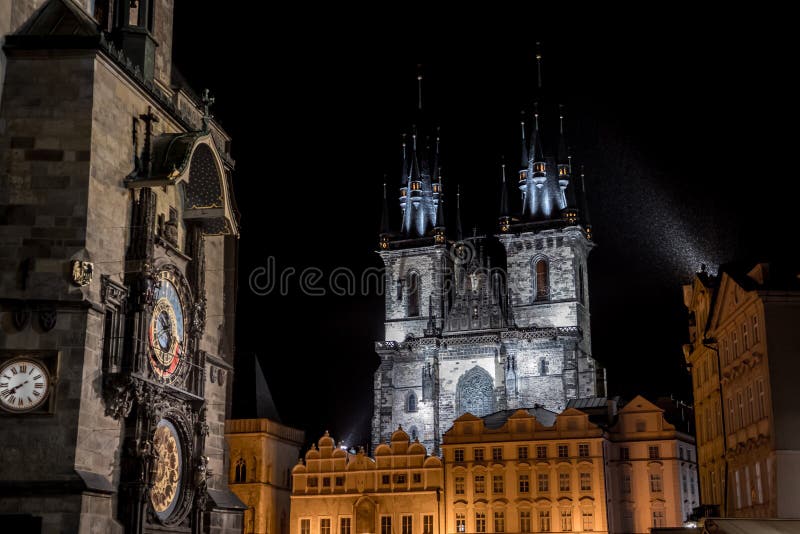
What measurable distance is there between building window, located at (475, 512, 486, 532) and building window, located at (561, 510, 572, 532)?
14.1 ft

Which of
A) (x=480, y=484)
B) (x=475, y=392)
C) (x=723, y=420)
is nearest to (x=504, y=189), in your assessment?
(x=475, y=392)

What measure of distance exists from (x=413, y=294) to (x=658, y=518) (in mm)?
31107

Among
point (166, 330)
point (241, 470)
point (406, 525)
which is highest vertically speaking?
point (166, 330)

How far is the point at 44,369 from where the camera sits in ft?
62.2

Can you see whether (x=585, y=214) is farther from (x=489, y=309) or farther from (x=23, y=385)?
(x=23, y=385)

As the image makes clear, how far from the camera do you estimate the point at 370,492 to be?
57406 mm

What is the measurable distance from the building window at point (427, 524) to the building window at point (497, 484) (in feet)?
12.7

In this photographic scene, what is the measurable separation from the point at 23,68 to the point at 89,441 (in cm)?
752

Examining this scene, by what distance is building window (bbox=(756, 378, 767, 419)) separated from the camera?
3025cm

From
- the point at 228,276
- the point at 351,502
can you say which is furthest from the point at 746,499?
the point at 351,502

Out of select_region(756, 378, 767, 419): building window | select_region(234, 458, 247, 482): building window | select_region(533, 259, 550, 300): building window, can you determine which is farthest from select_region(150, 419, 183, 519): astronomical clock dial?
select_region(533, 259, 550, 300): building window

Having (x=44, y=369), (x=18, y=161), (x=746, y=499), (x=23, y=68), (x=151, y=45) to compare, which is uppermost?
(x=151, y=45)

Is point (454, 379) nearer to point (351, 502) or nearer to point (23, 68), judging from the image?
point (351, 502)

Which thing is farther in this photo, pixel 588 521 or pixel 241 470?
pixel 241 470
